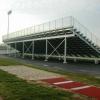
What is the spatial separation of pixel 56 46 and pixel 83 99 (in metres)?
31.4

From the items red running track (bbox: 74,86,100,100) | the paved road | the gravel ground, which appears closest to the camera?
red running track (bbox: 74,86,100,100)

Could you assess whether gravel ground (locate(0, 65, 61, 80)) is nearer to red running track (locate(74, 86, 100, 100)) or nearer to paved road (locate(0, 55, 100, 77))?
paved road (locate(0, 55, 100, 77))

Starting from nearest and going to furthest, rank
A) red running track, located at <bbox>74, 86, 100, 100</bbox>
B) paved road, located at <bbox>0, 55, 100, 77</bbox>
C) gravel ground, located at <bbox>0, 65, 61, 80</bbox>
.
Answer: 1. red running track, located at <bbox>74, 86, 100, 100</bbox>
2. gravel ground, located at <bbox>0, 65, 61, 80</bbox>
3. paved road, located at <bbox>0, 55, 100, 77</bbox>

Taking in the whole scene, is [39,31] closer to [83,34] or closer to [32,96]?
[83,34]

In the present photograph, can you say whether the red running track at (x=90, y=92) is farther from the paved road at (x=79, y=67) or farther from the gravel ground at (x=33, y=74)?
the paved road at (x=79, y=67)

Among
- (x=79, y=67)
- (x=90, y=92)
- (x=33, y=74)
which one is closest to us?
(x=90, y=92)

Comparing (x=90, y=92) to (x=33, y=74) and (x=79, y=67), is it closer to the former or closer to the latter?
(x=33, y=74)

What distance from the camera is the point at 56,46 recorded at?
40312 millimetres

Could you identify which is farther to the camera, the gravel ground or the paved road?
the paved road

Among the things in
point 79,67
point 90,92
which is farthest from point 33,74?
point 79,67

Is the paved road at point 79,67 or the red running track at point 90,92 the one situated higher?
the paved road at point 79,67

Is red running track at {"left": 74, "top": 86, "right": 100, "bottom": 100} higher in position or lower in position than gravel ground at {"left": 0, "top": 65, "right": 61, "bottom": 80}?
lower

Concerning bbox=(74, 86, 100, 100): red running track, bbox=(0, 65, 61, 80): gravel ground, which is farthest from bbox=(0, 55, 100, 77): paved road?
bbox=(74, 86, 100, 100): red running track

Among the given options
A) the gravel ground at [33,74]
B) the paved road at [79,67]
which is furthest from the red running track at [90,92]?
the paved road at [79,67]
